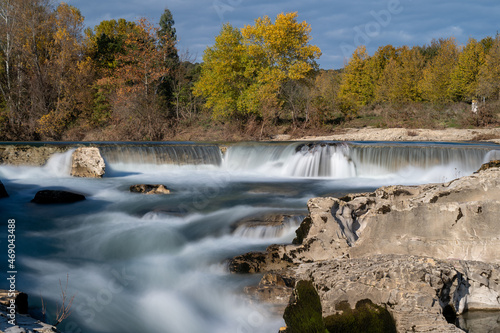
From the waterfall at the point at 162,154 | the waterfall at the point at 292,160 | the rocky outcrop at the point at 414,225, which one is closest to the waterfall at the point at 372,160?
the waterfall at the point at 292,160

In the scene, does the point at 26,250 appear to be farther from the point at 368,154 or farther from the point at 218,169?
the point at 368,154

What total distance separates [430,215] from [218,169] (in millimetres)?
14217

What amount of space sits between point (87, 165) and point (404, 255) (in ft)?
45.5

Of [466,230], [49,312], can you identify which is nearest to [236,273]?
[49,312]

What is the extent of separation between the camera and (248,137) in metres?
29.0

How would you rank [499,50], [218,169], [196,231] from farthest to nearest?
1. [499,50]
2. [218,169]
3. [196,231]

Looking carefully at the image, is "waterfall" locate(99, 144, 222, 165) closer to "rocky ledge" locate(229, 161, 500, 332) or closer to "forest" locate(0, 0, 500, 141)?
"forest" locate(0, 0, 500, 141)

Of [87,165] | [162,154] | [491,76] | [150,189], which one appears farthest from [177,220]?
[491,76]

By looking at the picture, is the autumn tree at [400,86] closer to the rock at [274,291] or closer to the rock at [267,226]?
the rock at [267,226]

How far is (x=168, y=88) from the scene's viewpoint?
116 ft

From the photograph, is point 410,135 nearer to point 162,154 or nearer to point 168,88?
point 162,154

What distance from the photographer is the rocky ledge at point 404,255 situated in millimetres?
3523

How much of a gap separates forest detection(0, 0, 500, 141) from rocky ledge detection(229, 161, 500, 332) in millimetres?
23613

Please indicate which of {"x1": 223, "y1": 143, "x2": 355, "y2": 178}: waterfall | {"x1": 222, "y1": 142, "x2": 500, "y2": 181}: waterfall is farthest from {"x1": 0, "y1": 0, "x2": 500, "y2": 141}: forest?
{"x1": 222, "y1": 142, "x2": 500, "y2": 181}: waterfall
